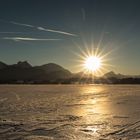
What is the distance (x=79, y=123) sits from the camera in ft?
44.1

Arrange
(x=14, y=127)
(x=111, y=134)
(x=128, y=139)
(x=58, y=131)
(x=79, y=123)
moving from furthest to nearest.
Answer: (x=79, y=123) → (x=14, y=127) → (x=58, y=131) → (x=111, y=134) → (x=128, y=139)

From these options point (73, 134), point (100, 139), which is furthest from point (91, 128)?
point (100, 139)

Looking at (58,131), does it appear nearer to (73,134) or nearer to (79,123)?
(73,134)

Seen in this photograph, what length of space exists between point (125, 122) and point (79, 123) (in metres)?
2.03

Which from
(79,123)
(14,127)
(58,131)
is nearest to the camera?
(58,131)

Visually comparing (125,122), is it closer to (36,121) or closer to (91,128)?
(91,128)

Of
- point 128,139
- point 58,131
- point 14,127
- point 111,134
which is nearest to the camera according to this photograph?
point 128,139

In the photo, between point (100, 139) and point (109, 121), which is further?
point (109, 121)

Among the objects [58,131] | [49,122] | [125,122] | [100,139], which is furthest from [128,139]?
[49,122]

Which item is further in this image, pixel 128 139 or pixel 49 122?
pixel 49 122

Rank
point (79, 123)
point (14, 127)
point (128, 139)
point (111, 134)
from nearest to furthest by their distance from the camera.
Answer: point (128, 139)
point (111, 134)
point (14, 127)
point (79, 123)

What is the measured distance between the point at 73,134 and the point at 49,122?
2.93 meters

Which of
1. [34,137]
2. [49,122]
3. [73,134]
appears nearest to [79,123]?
[49,122]

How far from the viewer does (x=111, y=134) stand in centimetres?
1088
